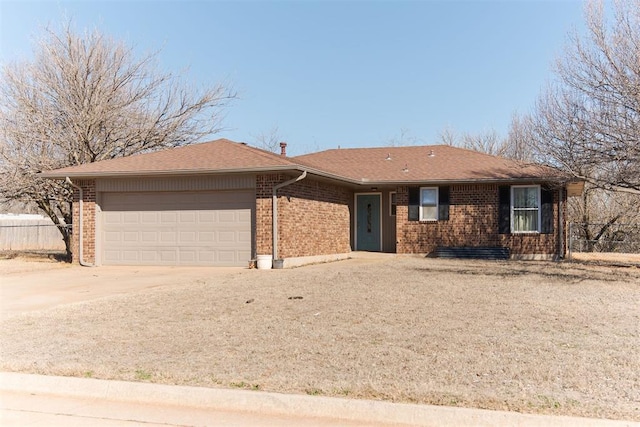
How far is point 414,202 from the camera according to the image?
20.8m

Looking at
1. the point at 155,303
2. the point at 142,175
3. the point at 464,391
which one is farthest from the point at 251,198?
the point at 464,391

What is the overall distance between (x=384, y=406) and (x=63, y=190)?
19.3 m

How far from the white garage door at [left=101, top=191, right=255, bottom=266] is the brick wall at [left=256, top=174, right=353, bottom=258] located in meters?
0.61

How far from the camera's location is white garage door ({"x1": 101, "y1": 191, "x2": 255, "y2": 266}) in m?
16.3

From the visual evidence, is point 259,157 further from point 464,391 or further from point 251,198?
point 464,391

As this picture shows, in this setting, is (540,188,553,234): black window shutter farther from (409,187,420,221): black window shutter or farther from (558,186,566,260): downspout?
(409,187,420,221): black window shutter

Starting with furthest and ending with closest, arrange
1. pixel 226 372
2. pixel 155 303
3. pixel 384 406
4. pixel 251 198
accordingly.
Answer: pixel 251 198 < pixel 155 303 < pixel 226 372 < pixel 384 406

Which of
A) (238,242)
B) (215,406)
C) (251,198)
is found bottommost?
(215,406)

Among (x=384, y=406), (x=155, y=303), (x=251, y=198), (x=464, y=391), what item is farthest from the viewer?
(x=251, y=198)

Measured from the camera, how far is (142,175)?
16500 millimetres

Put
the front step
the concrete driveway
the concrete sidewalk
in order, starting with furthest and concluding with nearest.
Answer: the front step
the concrete driveway
the concrete sidewalk

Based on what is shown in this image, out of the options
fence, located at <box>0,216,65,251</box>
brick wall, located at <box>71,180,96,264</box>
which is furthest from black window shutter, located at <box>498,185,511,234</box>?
fence, located at <box>0,216,65,251</box>

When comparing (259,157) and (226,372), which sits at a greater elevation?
(259,157)

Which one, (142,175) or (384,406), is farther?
(142,175)
